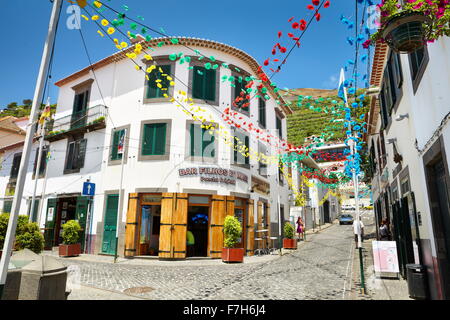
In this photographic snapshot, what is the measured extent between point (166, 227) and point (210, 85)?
299 inches

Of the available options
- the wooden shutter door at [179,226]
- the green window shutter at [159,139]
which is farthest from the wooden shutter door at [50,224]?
the wooden shutter door at [179,226]

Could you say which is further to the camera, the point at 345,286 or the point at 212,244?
the point at 212,244

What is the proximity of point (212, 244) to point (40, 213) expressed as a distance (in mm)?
11134

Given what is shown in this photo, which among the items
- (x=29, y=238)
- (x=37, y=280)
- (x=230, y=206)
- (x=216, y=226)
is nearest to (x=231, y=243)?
(x=216, y=226)

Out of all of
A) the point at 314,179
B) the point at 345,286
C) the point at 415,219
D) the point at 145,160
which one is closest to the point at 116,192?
the point at 145,160

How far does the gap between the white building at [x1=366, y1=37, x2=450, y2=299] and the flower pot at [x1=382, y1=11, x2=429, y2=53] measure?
3.28ft

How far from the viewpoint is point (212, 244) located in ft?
43.7

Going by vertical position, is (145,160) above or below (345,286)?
above

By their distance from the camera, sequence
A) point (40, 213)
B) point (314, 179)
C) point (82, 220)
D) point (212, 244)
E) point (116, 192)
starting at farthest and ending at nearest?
point (314, 179), point (40, 213), point (82, 220), point (116, 192), point (212, 244)

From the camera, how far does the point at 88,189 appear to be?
49.5 feet

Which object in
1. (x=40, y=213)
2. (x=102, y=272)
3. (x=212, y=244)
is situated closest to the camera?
(x=102, y=272)

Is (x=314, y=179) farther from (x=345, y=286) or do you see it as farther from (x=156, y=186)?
(x=345, y=286)

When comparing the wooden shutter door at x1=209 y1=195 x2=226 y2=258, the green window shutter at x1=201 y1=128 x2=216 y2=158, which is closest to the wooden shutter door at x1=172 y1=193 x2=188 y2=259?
the wooden shutter door at x1=209 y1=195 x2=226 y2=258

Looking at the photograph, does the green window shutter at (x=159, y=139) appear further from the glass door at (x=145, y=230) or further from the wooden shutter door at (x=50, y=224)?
the wooden shutter door at (x=50, y=224)
